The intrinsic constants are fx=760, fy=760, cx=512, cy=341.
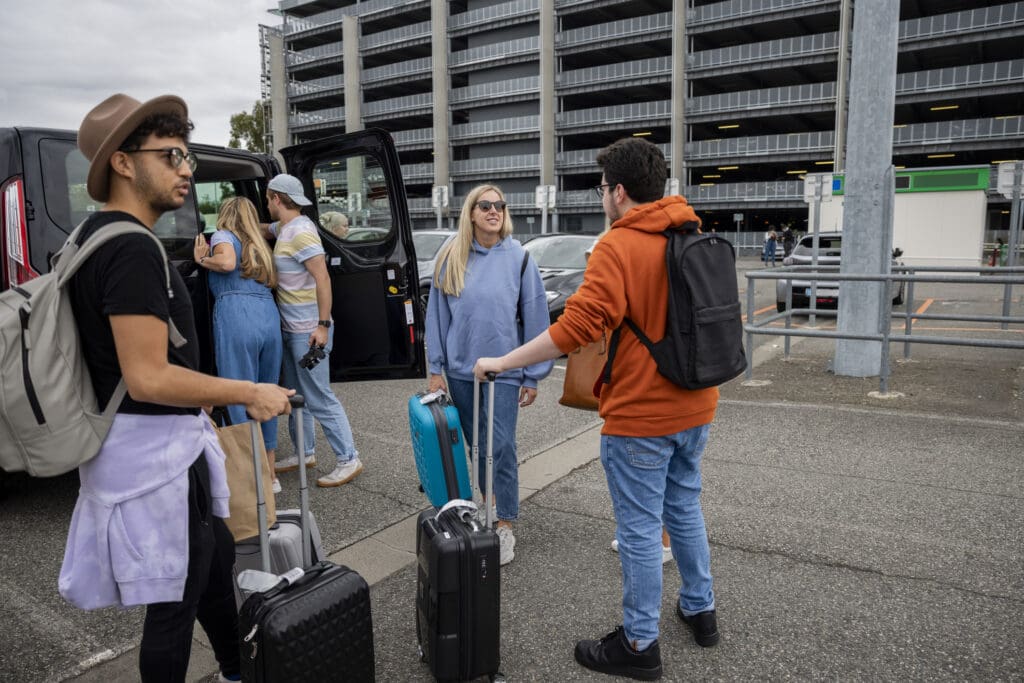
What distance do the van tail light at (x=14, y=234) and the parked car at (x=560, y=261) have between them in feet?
21.9

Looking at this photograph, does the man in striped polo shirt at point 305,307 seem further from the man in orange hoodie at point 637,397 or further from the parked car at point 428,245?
the parked car at point 428,245

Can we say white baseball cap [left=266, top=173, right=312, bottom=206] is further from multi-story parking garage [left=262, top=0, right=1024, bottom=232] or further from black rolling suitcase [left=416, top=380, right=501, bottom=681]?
multi-story parking garage [left=262, top=0, right=1024, bottom=232]

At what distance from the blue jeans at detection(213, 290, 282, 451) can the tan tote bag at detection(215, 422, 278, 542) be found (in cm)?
190

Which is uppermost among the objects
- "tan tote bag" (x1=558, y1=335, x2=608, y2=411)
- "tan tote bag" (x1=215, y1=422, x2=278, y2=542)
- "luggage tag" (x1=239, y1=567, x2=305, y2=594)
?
"tan tote bag" (x1=558, y1=335, x2=608, y2=411)

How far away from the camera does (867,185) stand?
24.7 ft

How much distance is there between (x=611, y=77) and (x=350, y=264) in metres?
45.5

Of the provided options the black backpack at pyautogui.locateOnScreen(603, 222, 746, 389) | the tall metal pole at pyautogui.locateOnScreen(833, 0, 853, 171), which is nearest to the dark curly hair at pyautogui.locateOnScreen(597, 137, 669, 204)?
the black backpack at pyautogui.locateOnScreen(603, 222, 746, 389)

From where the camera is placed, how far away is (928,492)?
14.5 feet

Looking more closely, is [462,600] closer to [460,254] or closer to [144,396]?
[144,396]

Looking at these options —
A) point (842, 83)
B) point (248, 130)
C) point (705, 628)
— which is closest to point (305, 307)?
point (705, 628)

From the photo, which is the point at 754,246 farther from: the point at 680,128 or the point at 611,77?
the point at 611,77

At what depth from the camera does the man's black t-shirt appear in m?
1.87

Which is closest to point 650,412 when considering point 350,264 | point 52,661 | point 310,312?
point 52,661

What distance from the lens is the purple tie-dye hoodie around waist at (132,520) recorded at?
1.99 metres
